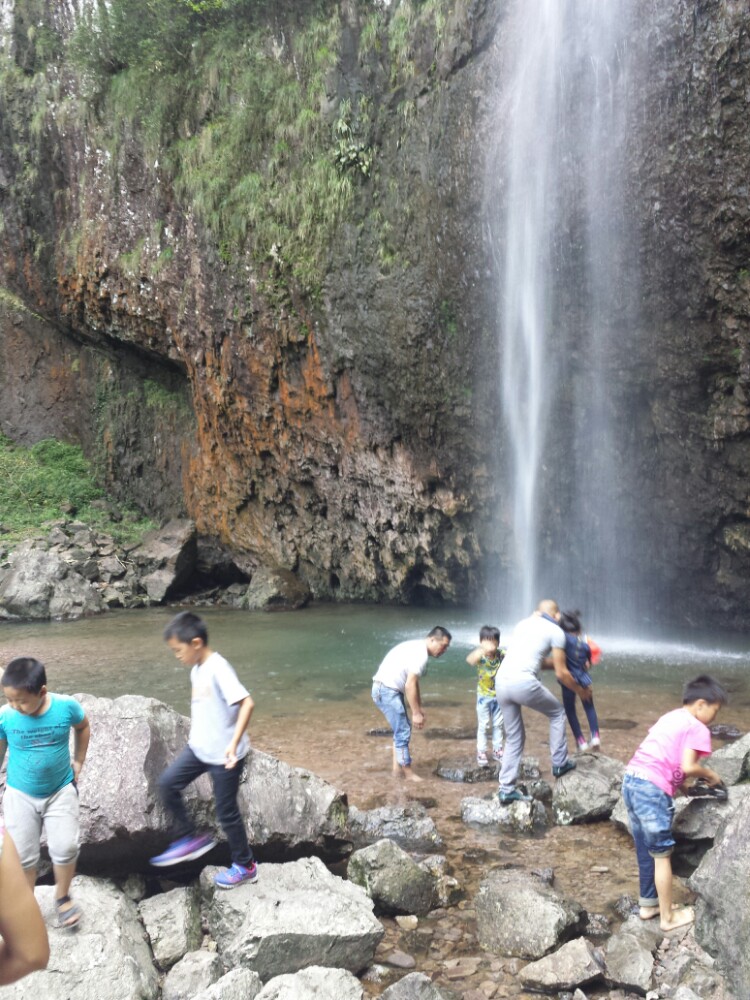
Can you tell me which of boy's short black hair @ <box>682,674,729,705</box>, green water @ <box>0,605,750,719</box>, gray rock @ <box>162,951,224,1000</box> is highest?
boy's short black hair @ <box>682,674,729,705</box>

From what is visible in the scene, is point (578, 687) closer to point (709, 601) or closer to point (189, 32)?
point (709, 601)

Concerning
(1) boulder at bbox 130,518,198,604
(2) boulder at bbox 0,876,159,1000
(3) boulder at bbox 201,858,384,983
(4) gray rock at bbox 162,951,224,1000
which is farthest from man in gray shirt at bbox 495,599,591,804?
(1) boulder at bbox 130,518,198,604

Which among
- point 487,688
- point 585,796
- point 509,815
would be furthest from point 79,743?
point 487,688

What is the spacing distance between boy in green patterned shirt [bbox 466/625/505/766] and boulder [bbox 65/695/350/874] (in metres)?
2.08

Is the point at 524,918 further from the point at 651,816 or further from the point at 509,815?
the point at 509,815

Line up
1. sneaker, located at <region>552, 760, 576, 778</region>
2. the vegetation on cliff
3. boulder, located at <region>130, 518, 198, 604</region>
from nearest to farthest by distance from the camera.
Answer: sneaker, located at <region>552, 760, 576, 778</region>
boulder, located at <region>130, 518, 198, 604</region>
the vegetation on cliff

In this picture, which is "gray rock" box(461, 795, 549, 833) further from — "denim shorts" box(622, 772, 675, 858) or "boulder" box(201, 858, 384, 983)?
"boulder" box(201, 858, 384, 983)

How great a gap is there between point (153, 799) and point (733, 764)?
→ 12.6ft

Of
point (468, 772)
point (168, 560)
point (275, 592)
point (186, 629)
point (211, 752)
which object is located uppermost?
point (186, 629)

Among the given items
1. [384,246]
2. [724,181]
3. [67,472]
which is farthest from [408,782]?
[67,472]

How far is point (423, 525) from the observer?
54.5 feet

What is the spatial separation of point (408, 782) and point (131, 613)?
1275 centimetres

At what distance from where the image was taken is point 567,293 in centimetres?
1398

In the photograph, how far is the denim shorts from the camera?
4.31 metres
